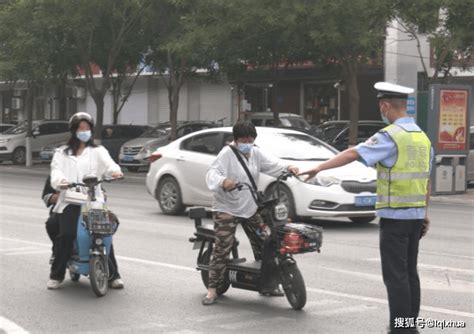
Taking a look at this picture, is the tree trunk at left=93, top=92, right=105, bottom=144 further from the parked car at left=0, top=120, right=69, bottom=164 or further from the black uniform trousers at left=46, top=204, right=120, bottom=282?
the black uniform trousers at left=46, top=204, right=120, bottom=282

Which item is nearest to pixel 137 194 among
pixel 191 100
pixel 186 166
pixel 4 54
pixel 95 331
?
pixel 186 166

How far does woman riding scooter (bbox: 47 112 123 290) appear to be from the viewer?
8.09 m

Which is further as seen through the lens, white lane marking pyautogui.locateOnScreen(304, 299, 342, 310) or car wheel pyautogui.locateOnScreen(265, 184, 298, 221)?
car wheel pyautogui.locateOnScreen(265, 184, 298, 221)

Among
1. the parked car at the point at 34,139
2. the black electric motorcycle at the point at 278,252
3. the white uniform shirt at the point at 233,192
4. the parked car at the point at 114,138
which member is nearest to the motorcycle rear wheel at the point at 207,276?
the black electric motorcycle at the point at 278,252

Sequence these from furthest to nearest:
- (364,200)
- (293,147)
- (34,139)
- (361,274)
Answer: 1. (34,139)
2. (293,147)
3. (364,200)
4. (361,274)

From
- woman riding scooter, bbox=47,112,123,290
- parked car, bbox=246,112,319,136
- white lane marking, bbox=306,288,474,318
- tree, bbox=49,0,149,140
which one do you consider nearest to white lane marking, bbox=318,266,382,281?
white lane marking, bbox=306,288,474,318

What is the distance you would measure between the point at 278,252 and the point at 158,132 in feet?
78.3

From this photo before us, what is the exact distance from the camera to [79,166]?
8.16m

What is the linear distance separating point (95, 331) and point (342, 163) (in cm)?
244

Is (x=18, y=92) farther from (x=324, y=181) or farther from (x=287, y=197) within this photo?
(x=324, y=181)

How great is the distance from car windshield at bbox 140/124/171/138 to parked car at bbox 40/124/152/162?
56.5 inches

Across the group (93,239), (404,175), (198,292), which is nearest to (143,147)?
(198,292)

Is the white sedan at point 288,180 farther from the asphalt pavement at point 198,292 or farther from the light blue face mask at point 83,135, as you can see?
the light blue face mask at point 83,135

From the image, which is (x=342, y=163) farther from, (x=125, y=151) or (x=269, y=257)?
(x=125, y=151)
